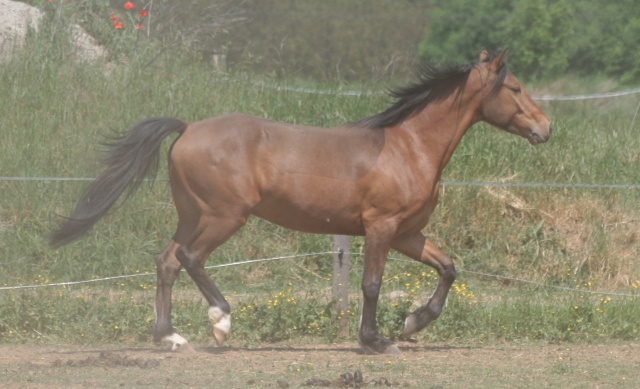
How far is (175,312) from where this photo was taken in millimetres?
8805

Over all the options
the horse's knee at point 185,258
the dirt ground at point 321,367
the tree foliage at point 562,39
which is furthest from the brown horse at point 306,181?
the tree foliage at point 562,39

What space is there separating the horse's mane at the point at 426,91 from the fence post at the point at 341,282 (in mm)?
1034

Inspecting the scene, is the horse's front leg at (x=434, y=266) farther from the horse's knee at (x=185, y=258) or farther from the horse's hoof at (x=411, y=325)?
the horse's knee at (x=185, y=258)

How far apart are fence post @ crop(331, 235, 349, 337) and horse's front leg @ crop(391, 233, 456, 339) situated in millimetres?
604

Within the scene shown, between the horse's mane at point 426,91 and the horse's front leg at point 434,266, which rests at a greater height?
the horse's mane at point 426,91

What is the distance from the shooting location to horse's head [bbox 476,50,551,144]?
829 centimetres

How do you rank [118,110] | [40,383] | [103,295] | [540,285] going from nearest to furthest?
1. [40,383]
2. [103,295]
3. [540,285]
4. [118,110]

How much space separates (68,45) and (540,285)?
616 centimetres

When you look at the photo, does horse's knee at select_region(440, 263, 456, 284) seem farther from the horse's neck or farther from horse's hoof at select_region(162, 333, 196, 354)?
horse's hoof at select_region(162, 333, 196, 354)

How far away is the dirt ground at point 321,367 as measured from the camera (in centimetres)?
680

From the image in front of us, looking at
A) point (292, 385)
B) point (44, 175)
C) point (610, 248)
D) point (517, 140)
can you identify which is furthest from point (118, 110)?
point (292, 385)

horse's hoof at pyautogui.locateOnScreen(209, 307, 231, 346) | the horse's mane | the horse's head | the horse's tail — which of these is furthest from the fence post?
the horse's tail

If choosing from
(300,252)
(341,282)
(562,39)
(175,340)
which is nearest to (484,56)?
(341,282)

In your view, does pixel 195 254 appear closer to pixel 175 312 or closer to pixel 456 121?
pixel 175 312
